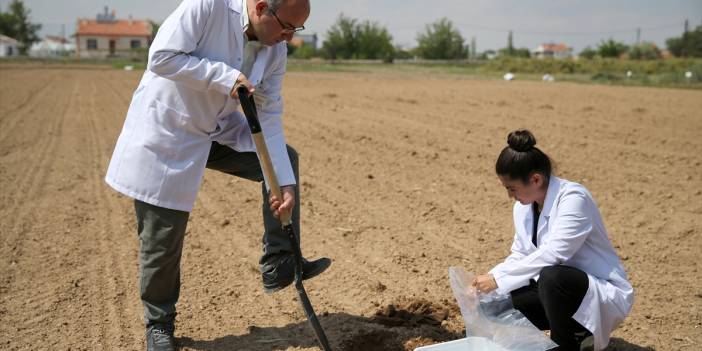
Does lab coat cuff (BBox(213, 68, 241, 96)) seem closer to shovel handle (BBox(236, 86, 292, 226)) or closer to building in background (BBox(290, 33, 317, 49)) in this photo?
shovel handle (BBox(236, 86, 292, 226))

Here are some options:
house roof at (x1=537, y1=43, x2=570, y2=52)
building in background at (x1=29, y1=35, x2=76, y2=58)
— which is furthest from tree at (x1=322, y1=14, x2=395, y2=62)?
house roof at (x1=537, y1=43, x2=570, y2=52)

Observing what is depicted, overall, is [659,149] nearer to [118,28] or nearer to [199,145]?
[199,145]

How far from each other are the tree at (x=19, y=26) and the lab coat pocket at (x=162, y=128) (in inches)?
3539

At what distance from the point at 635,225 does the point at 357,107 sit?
31.8 ft

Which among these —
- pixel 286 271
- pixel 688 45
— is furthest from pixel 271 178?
pixel 688 45

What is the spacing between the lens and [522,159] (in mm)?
3000

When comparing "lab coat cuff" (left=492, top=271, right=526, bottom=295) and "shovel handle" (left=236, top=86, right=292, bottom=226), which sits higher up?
"shovel handle" (left=236, top=86, right=292, bottom=226)

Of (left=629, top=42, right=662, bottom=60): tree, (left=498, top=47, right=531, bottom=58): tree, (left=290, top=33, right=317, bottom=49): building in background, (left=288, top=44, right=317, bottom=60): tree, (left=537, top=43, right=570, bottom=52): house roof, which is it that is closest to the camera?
(left=629, top=42, right=662, bottom=60): tree

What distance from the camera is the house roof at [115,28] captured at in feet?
300

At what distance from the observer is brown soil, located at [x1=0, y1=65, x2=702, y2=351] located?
12.7 ft

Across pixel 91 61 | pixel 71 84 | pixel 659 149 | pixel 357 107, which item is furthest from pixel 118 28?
pixel 659 149

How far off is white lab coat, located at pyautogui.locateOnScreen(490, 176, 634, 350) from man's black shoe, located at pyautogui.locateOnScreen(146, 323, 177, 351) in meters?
1.74

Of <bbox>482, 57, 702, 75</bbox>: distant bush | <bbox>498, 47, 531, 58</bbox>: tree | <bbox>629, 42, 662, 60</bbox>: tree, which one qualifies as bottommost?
<bbox>482, 57, 702, 75</bbox>: distant bush

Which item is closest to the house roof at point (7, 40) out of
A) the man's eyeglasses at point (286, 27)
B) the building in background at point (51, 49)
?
the building in background at point (51, 49)
